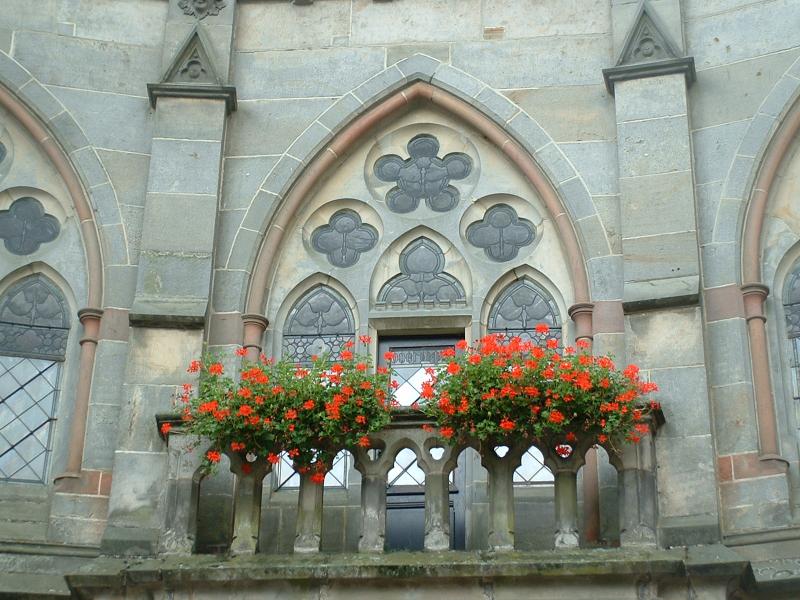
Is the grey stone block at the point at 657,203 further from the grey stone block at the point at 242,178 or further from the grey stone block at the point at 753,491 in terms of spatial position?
the grey stone block at the point at 242,178

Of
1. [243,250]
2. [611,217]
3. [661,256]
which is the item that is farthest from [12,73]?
[661,256]

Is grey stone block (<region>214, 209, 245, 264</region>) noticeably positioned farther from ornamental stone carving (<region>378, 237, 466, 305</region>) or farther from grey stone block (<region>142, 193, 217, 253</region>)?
ornamental stone carving (<region>378, 237, 466, 305</region>)

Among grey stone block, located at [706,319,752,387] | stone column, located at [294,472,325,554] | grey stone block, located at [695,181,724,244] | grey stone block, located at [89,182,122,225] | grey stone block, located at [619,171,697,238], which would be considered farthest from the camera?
grey stone block, located at [89,182,122,225]

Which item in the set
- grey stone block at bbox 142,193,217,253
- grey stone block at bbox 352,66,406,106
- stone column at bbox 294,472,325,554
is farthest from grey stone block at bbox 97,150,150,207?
stone column at bbox 294,472,325,554

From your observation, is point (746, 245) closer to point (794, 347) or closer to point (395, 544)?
point (794, 347)

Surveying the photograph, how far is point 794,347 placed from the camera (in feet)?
45.1

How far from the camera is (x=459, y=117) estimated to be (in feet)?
50.1

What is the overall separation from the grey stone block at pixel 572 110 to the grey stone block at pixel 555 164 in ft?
0.46

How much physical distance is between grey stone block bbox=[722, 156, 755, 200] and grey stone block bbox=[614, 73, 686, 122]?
0.68 m

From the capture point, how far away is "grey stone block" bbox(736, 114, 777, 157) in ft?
46.6

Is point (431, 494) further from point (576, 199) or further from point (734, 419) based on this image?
point (576, 199)

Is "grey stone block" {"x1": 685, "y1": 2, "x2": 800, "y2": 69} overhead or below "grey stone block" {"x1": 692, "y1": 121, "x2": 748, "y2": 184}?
overhead

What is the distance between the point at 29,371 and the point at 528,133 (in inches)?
200

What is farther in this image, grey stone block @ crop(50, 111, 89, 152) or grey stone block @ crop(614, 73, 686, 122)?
grey stone block @ crop(50, 111, 89, 152)
